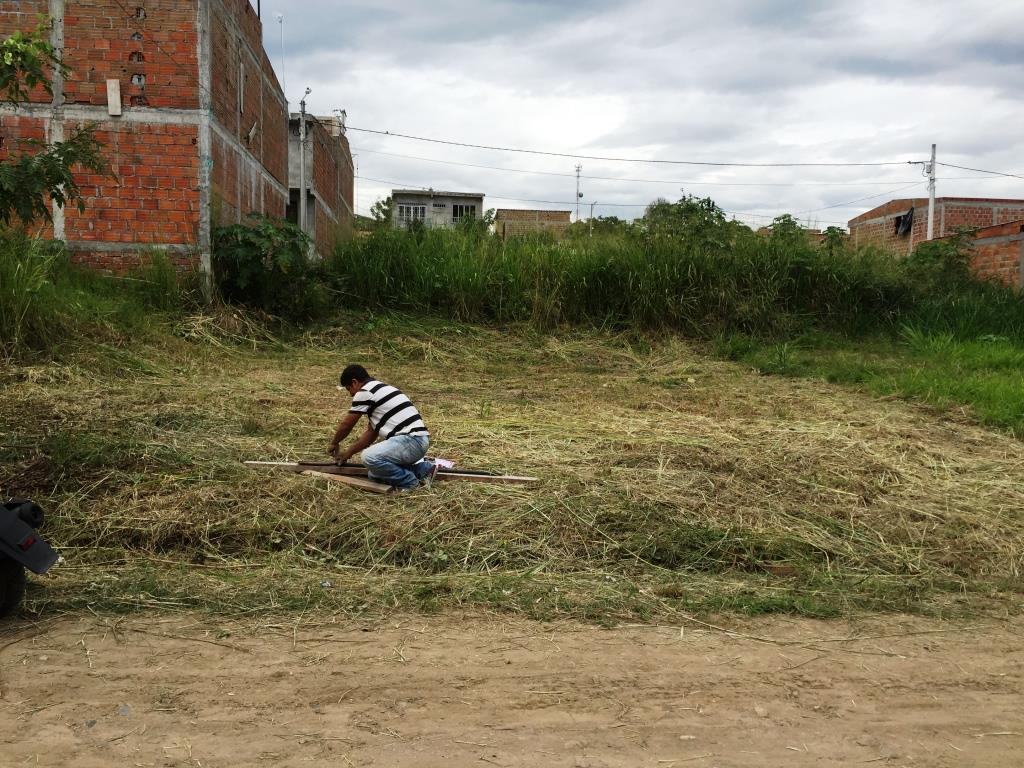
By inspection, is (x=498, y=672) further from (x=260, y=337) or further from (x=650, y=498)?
(x=260, y=337)

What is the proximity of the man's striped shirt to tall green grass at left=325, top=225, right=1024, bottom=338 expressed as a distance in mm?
7804

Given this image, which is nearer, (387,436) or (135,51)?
(387,436)

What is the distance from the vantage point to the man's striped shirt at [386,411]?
5.04m

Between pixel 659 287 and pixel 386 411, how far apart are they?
8.66 metres

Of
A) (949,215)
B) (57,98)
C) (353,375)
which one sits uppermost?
(949,215)

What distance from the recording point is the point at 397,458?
495cm

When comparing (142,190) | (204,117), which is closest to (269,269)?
(142,190)

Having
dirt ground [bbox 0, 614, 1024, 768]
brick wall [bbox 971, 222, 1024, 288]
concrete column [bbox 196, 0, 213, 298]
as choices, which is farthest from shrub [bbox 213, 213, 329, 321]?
brick wall [bbox 971, 222, 1024, 288]

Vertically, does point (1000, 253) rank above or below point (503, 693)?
→ above

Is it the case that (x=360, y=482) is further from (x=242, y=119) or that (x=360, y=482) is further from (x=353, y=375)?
(x=242, y=119)

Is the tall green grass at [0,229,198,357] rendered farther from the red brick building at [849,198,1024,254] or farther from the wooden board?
the red brick building at [849,198,1024,254]

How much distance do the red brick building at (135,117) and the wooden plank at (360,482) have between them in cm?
726

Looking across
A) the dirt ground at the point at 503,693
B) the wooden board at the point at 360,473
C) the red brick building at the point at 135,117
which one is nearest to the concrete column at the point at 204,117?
the red brick building at the point at 135,117

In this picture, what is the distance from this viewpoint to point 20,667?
2977mm
